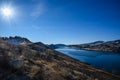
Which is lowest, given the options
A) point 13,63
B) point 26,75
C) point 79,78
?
point 79,78

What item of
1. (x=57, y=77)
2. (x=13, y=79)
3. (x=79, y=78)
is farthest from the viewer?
(x=79, y=78)

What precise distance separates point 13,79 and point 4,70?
2.88 metres

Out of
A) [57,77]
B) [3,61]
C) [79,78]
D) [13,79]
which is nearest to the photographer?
[13,79]

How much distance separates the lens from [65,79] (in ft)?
105

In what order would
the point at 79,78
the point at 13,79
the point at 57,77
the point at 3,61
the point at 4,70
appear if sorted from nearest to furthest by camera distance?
the point at 13,79, the point at 4,70, the point at 3,61, the point at 57,77, the point at 79,78

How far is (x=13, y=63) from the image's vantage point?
2914 centimetres

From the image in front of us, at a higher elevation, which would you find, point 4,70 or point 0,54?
point 0,54

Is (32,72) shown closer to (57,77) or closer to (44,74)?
(44,74)

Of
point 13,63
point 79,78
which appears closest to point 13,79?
point 13,63

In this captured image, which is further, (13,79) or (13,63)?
(13,63)

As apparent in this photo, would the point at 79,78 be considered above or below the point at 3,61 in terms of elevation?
below

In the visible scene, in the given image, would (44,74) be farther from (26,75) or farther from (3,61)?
(3,61)

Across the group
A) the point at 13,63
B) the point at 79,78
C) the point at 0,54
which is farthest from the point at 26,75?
the point at 79,78

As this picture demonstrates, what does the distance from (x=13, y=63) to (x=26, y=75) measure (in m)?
3.38
